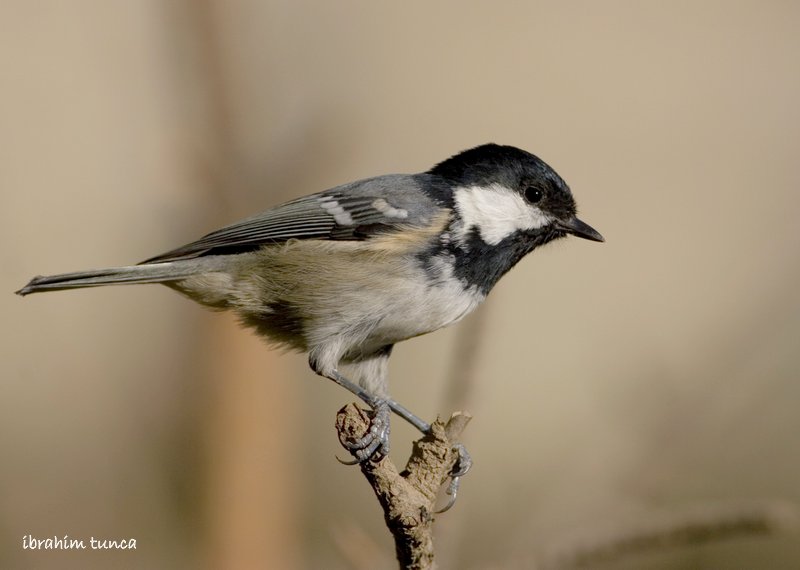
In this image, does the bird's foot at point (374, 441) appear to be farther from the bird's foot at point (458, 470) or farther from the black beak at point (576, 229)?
the black beak at point (576, 229)

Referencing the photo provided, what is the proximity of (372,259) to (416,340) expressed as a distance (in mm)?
2194

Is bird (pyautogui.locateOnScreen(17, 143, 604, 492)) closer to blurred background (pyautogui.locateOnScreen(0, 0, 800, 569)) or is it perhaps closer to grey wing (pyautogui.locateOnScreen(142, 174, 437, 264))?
grey wing (pyautogui.locateOnScreen(142, 174, 437, 264))

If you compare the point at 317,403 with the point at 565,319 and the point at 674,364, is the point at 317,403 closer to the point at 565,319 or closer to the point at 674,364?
the point at 565,319

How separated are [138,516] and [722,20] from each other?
4.85 m

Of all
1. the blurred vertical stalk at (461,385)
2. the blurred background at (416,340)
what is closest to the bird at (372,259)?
the blurred vertical stalk at (461,385)

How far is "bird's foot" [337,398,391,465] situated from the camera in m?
2.79

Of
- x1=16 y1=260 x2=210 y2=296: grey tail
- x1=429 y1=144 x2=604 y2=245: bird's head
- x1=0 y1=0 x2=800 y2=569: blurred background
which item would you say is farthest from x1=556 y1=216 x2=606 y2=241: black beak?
x1=16 y1=260 x2=210 y2=296: grey tail

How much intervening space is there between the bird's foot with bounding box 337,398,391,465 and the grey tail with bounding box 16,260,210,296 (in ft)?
3.16

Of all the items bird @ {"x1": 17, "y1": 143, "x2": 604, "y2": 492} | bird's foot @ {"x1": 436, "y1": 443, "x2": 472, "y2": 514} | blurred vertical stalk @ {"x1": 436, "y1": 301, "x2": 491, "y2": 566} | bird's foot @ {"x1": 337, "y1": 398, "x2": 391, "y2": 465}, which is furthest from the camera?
bird's foot @ {"x1": 436, "y1": 443, "x2": 472, "y2": 514}

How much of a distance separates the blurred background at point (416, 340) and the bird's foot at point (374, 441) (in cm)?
25

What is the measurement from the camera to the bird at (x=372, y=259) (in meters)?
3.30

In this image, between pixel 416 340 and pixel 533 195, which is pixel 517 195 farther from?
pixel 416 340

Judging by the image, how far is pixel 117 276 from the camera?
332 cm

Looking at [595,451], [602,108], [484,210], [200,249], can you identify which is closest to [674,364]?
[595,451]
